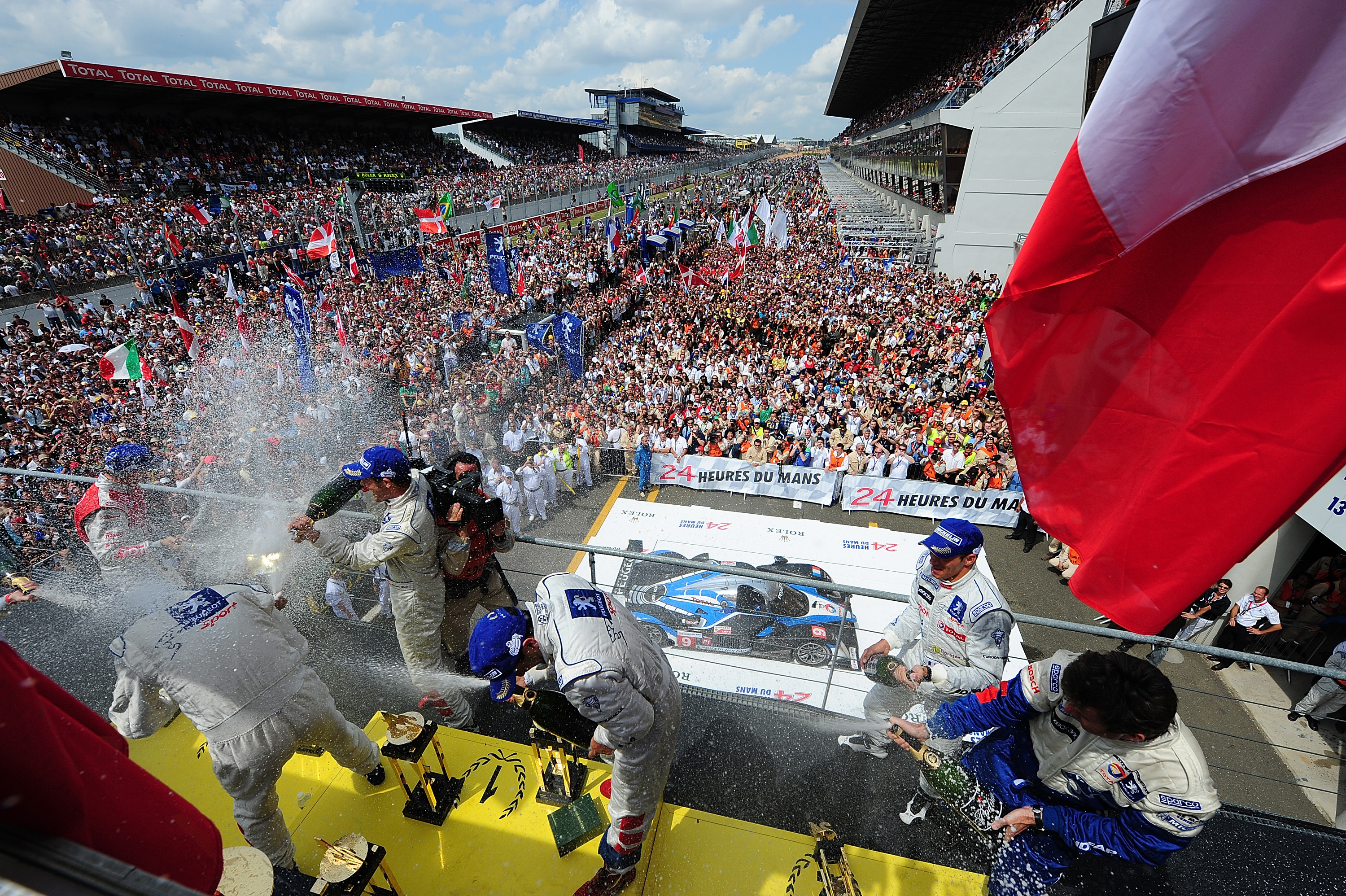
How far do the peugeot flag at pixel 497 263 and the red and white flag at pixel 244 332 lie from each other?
7132 mm

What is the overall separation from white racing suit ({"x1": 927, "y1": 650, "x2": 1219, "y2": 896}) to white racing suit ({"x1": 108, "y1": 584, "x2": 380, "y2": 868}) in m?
3.39

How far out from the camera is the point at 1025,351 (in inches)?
95.6

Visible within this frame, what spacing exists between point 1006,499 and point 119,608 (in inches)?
517

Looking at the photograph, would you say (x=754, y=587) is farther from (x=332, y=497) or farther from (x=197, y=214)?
(x=197, y=214)

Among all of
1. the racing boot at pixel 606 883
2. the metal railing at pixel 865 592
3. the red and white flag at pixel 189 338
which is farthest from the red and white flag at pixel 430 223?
the racing boot at pixel 606 883

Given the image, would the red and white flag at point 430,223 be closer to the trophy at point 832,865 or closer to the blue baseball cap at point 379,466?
the blue baseball cap at point 379,466

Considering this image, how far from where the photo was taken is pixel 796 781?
3402 mm

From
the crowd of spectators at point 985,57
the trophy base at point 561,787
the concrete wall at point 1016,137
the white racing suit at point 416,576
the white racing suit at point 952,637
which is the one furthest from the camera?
the crowd of spectators at point 985,57

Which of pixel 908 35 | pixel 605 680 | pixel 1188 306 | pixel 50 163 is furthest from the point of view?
pixel 908 35

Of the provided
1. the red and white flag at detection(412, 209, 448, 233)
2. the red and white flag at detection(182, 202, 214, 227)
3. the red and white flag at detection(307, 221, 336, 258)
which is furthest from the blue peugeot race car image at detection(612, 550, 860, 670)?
the red and white flag at detection(182, 202, 214, 227)

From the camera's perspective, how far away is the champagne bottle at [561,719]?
2.66m

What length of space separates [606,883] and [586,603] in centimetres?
134

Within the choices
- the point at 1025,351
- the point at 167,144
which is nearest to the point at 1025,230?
the point at 1025,351

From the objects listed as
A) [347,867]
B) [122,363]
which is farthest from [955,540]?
[122,363]
